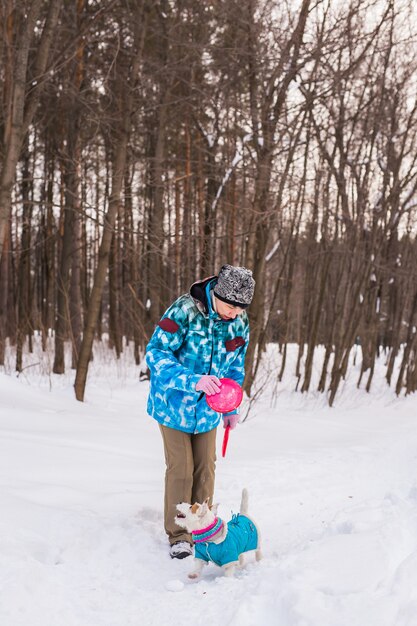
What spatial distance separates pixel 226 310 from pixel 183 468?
42.9 inches

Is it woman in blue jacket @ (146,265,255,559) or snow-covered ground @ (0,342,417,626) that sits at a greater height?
woman in blue jacket @ (146,265,255,559)

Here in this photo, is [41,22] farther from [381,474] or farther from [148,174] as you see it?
[381,474]

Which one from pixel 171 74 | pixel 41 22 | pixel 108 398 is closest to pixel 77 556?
pixel 108 398

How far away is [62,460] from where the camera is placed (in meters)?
5.05

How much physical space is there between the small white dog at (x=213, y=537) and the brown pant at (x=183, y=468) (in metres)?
0.37

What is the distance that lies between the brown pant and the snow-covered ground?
20cm

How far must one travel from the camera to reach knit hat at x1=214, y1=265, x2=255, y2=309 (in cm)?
332

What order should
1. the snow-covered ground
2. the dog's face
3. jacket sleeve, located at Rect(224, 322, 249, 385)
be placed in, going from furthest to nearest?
jacket sleeve, located at Rect(224, 322, 249, 385), the dog's face, the snow-covered ground

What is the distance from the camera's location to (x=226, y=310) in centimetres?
343

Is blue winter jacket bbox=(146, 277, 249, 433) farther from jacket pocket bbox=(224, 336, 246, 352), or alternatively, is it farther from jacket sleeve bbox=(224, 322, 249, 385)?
jacket sleeve bbox=(224, 322, 249, 385)

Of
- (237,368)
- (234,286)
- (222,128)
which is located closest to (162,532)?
(237,368)

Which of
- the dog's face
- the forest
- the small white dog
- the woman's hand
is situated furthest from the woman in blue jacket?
the forest

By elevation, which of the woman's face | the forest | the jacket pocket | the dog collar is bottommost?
the dog collar

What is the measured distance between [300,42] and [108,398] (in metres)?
7.16
